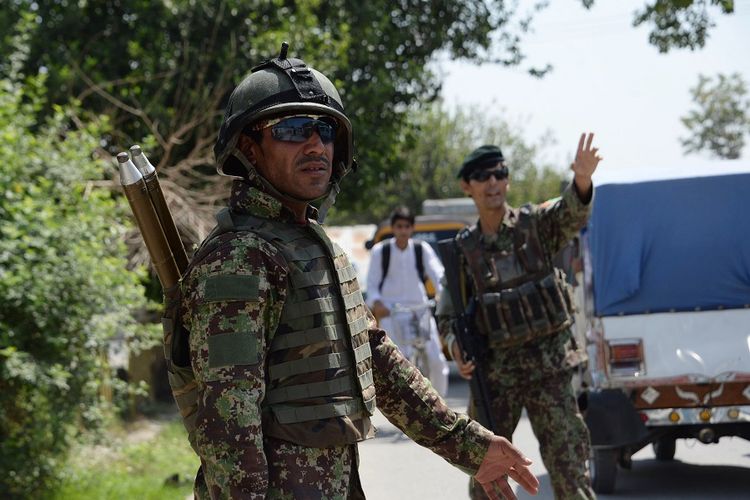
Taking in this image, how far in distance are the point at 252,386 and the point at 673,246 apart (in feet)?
18.7

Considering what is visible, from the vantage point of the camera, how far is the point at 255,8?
1333cm

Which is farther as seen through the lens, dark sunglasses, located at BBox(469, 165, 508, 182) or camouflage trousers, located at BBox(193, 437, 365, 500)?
dark sunglasses, located at BBox(469, 165, 508, 182)

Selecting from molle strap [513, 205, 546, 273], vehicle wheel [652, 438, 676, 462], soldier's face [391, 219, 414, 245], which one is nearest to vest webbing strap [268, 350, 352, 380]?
molle strap [513, 205, 546, 273]

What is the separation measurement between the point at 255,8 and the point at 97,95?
2055 mm

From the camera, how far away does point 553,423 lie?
5508 millimetres

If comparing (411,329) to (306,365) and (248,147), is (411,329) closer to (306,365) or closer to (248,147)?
(248,147)

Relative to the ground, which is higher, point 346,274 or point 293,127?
point 293,127

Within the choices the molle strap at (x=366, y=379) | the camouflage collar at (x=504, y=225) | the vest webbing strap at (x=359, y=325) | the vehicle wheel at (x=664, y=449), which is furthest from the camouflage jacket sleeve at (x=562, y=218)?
the vehicle wheel at (x=664, y=449)

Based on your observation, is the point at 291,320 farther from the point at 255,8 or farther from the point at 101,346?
the point at 255,8

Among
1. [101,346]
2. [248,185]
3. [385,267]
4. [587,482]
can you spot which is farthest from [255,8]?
[248,185]

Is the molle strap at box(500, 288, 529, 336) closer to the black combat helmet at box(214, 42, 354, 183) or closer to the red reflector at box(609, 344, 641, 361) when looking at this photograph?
the red reflector at box(609, 344, 641, 361)

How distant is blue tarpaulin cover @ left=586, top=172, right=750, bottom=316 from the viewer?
7934 mm

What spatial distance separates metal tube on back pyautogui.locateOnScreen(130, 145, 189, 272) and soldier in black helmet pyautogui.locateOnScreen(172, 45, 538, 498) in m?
0.19

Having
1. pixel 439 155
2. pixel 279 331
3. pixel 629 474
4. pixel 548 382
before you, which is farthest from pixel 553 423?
pixel 439 155
